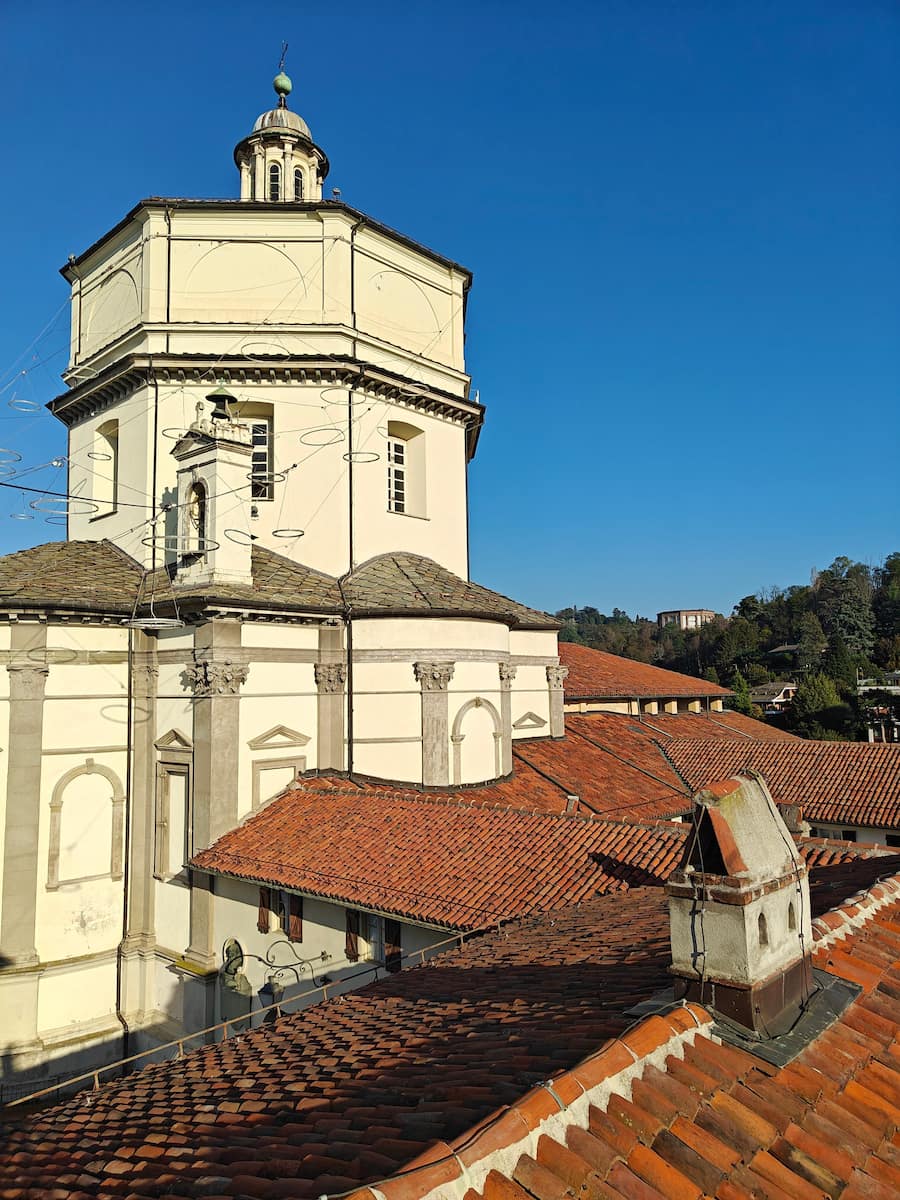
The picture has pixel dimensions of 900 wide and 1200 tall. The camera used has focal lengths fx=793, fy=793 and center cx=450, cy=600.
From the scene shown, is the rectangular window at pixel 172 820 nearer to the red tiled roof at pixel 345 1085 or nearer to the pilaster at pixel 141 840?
the pilaster at pixel 141 840

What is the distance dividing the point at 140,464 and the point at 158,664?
179 inches

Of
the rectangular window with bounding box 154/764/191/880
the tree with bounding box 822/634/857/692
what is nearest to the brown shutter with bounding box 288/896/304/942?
the rectangular window with bounding box 154/764/191/880

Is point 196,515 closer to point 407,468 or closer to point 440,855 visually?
point 407,468

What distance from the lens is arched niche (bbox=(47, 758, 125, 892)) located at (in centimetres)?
1470

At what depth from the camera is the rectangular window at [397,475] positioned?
19.2 metres

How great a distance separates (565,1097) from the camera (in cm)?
350

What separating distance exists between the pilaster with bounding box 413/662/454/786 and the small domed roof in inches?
567

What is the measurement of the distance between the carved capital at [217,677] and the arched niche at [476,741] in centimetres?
472

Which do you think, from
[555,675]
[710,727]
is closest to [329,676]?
[555,675]

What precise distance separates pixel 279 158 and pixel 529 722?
16384 millimetres

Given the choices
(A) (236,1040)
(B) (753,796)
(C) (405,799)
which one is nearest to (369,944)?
(C) (405,799)

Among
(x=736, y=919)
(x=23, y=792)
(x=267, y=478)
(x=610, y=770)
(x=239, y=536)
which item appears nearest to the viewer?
(x=736, y=919)

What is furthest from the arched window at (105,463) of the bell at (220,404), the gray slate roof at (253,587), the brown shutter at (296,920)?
the brown shutter at (296,920)

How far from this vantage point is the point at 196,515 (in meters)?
15.8
